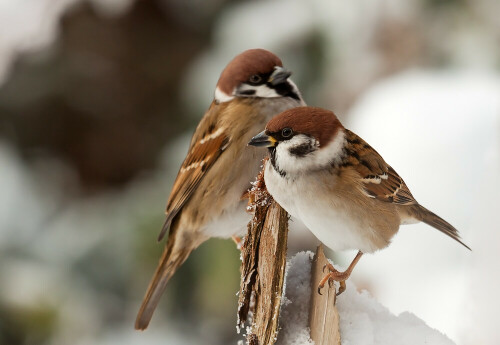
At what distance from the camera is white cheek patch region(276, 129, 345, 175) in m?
0.81

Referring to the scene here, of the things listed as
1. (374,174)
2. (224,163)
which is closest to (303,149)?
(374,174)

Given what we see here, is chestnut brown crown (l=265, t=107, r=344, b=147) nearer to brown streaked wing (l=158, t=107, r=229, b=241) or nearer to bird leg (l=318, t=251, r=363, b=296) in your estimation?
bird leg (l=318, t=251, r=363, b=296)

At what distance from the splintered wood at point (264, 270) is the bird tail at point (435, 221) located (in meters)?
0.27

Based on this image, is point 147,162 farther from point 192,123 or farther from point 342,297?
point 342,297

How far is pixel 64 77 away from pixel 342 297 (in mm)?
1821

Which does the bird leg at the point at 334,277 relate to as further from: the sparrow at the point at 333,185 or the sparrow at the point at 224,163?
the sparrow at the point at 224,163

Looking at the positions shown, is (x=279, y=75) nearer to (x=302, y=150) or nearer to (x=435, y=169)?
(x=302, y=150)

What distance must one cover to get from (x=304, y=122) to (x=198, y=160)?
42cm

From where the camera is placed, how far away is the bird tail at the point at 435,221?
2.98 ft

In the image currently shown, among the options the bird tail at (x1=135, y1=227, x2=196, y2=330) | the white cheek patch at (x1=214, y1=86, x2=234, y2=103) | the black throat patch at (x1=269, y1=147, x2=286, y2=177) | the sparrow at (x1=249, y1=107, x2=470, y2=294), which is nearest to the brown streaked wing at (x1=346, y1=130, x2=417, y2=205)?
the sparrow at (x1=249, y1=107, x2=470, y2=294)

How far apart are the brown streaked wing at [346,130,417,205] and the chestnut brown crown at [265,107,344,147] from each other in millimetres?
83

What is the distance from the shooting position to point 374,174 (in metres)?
0.94

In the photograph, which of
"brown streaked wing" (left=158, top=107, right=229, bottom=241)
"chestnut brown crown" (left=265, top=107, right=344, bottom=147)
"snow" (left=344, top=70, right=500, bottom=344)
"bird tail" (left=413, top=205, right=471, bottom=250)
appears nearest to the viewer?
"chestnut brown crown" (left=265, top=107, right=344, bottom=147)

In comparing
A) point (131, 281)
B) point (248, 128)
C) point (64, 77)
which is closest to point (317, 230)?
point (248, 128)
